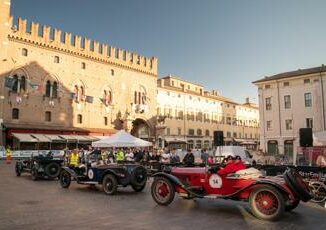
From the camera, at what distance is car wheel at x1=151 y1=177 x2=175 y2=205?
9242 millimetres

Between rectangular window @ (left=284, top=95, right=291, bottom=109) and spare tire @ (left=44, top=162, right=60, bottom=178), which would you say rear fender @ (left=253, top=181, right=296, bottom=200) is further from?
rectangular window @ (left=284, top=95, right=291, bottom=109)

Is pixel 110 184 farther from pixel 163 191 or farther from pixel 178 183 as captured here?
pixel 178 183

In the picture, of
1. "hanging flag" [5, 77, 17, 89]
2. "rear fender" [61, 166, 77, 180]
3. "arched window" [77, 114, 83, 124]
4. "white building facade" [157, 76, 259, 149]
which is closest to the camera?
"rear fender" [61, 166, 77, 180]

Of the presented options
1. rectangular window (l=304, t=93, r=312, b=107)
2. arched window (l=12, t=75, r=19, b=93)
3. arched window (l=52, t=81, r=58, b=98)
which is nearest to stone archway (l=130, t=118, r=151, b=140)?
arched window (l=52, t=81, r=58, b=98)

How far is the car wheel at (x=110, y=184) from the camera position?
1159 centimetres

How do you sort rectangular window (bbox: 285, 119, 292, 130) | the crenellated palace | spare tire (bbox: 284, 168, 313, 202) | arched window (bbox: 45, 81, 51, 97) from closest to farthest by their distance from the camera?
spare tire (bbox: 284, 168, 313, 202)
the crenellated palace
arched window (bbox: 45, 81, 51, 97)
rectangular window (bbox: 285, 119, 292, 130)

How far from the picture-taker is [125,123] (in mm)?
45375

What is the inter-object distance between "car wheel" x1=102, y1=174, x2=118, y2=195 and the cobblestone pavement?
0.41 m

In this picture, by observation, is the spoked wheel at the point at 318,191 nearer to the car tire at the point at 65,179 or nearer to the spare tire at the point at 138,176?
the spare tire at the point at 138,176

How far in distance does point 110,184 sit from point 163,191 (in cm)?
297

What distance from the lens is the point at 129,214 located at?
8.09 meters

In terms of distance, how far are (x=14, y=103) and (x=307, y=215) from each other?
3314 cm

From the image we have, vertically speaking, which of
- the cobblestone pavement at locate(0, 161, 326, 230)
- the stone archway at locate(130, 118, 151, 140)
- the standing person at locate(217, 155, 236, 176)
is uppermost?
the stone archway at locate(130, 118, 151, 140)

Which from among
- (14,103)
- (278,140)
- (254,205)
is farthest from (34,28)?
(254,205)
